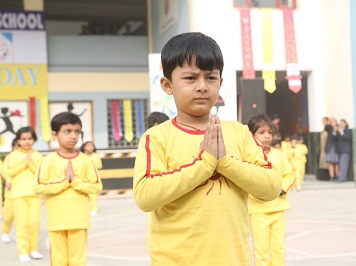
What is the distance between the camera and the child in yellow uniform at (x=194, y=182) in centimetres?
238

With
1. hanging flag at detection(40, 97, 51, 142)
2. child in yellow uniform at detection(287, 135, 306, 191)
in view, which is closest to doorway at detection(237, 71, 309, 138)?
child in yellow uniform at detection(287, 135, 306, 191)

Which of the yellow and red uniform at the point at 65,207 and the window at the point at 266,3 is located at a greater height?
the window at the point at 266,3

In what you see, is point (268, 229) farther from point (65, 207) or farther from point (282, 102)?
point (282, 102)

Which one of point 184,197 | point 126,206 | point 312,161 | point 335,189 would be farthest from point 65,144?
point 312,161

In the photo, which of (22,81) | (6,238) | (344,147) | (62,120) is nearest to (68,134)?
(62,120)

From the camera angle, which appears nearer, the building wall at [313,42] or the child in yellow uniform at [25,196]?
the child in yellow uniform at [25,196]

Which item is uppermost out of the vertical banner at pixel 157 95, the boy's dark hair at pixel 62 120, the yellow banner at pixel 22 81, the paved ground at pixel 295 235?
the yellow banner at pixel 22 81

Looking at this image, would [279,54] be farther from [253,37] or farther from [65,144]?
[65,144]

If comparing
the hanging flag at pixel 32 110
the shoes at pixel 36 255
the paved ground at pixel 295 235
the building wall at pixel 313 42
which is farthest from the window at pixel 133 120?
the shoes at pixel 36 255

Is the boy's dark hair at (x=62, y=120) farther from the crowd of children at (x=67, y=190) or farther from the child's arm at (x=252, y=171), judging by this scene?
the child's arm at (x=252, y=171)

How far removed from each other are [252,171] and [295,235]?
6.10 meters

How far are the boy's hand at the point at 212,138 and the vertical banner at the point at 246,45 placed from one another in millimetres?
15374

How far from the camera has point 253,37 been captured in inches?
695

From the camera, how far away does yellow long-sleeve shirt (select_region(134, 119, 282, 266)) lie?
239cm
